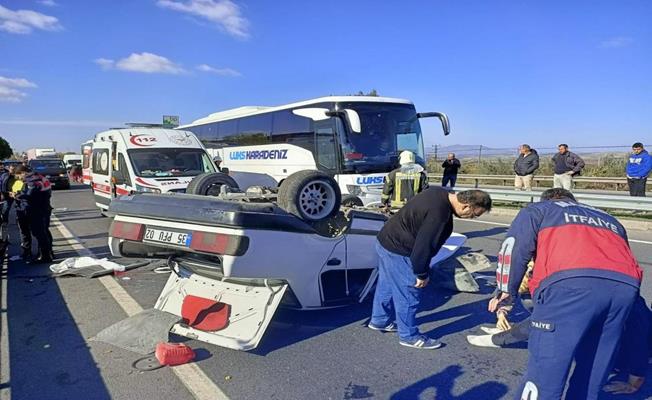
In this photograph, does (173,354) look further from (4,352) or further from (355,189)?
(355,189)

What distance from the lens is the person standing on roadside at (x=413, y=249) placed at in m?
3.51

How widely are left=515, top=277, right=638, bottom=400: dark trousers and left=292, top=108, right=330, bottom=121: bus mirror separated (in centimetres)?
896

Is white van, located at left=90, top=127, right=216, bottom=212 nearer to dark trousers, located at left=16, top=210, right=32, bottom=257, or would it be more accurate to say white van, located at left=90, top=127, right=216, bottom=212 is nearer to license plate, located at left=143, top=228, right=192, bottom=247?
dark trousers, located at left=16, top=210, right=32, bottom=257

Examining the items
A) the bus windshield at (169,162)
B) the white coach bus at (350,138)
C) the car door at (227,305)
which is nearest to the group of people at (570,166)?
the white coach bus at (350,138)

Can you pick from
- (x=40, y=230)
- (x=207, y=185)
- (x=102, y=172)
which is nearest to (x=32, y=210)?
(x=40, y=230)

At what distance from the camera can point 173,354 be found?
3.48 metres

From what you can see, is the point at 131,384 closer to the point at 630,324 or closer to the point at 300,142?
the point at 630,324

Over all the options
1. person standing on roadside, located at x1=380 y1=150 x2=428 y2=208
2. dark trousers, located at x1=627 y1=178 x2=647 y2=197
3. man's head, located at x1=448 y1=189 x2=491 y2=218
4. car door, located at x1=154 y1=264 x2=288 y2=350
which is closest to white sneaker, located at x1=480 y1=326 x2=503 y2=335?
man's head, located at x1=448 y1=189 x2=491 y2=218

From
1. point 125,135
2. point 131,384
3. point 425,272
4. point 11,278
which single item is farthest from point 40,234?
point 425,272

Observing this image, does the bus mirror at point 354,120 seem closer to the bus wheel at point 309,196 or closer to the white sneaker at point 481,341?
the bus wheel at point 309,196

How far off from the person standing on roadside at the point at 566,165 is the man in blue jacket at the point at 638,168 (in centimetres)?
113

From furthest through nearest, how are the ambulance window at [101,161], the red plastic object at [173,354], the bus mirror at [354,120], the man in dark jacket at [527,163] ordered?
the man in dark jacket at [527,163] < the ambulance window at [101,161] < the bus mirror at [354,120] < the red plastic object at [173,354]

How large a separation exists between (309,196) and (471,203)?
151 centimetres

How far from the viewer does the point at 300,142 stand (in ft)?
40.3
